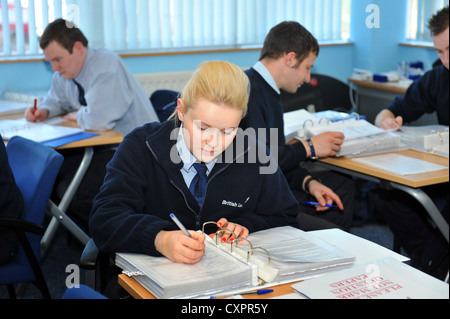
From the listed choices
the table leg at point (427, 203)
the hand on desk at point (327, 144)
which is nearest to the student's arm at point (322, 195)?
the hand on desk at point (327, 144)

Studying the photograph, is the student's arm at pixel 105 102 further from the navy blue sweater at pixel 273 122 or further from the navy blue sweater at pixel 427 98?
the navy blue sweater at pixel 427 98

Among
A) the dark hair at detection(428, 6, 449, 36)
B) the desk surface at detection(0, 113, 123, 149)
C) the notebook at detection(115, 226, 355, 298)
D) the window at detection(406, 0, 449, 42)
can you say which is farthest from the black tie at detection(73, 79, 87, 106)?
the window at detection(406, 0, 449, 42)

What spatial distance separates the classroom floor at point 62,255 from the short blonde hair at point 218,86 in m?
1.53

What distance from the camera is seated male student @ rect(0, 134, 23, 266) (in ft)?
6.24

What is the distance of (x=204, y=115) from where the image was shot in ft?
4.98

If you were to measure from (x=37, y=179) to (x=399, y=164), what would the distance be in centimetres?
146

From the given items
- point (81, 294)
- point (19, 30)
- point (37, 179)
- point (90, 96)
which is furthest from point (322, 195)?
point (19, 30)

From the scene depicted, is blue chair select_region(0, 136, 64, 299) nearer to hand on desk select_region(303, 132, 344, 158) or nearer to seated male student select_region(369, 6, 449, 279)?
hand on desk select_region(303, 132, 344, 158)

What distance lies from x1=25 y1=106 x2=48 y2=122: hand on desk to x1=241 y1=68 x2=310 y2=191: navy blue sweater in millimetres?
1270

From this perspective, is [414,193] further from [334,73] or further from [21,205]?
[334,73]

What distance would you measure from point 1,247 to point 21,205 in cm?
15

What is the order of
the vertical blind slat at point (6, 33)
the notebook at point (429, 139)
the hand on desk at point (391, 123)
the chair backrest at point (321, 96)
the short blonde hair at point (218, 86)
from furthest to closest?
the chair backrest at point (321, 96) → the vertical blind slat at point (6, 33) → the hand on desk at point (391, 123) → the notebook at point (429, 139) → the short blonde hair at point (218, 86)

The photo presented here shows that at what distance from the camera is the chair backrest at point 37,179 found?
1989 millimetres

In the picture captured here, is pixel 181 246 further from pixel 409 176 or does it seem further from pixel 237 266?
pixel 409 176
